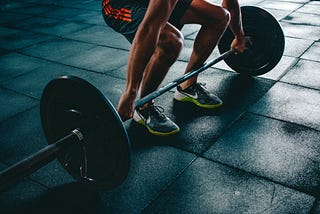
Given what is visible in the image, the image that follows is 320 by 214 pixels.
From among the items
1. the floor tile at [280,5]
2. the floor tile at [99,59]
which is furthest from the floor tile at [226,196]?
the floor tile at [280,5]

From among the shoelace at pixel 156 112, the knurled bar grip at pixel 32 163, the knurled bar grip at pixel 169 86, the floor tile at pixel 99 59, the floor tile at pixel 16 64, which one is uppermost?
the knurled bar grip at pixel 169 86

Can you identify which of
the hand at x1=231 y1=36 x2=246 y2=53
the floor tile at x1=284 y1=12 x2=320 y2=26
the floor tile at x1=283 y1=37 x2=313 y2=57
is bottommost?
the floor tile at x1=283 y1=37 x2=313 y2=57

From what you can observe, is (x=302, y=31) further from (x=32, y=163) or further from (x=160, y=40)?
(x=32, y=163)

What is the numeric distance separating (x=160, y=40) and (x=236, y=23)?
702 millimetres

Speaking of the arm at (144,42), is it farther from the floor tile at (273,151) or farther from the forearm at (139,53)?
the floor tile at (273,151)

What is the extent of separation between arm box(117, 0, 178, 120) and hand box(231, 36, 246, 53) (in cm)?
94

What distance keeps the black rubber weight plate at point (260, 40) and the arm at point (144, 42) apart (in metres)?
1.11

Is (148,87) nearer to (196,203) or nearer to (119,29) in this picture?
(119,29)

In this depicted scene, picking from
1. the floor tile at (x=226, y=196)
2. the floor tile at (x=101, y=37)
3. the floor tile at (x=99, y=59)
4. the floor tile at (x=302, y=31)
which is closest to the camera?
the floor tile at (x=226, y=196)

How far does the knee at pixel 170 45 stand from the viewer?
72.6 inches

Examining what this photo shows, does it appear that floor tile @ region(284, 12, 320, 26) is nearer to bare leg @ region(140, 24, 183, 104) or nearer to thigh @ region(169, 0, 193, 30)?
thigh @ region(169, 0, 193, 30)

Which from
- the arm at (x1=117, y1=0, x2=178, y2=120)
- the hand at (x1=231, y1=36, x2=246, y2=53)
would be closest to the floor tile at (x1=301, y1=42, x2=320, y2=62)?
the hand at (x1=231, y1=36, x2=246, y2=53)

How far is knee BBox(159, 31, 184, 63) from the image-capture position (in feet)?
6.05

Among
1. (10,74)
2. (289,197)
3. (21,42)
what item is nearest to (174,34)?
(289,197)
